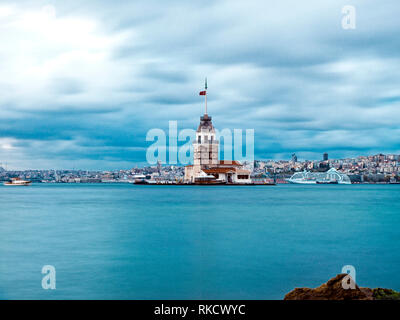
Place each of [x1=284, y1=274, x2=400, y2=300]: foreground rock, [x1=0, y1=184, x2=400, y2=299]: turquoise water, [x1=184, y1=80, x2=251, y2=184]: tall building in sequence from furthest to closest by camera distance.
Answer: [x1=184, y1=80, x2=251, y2=184]: tall building → [x1=0, y1=184, x2=400, y2=299]: turquoise water → [x1=284, y1=274, x2=400, y2=300]: foreground rock

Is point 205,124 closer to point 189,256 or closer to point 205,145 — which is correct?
point 205,145

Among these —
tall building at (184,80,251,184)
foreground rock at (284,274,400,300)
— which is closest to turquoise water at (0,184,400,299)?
foreground rock at (284,274,400,300)

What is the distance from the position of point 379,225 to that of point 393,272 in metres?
17.2

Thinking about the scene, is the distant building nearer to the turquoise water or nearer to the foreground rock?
the turquoise water

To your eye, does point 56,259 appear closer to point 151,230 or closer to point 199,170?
point 151,230

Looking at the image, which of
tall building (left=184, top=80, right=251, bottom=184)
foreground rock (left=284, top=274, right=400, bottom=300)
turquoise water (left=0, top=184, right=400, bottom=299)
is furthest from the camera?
tall building (left=184, top=80, right=251, bottom=184)

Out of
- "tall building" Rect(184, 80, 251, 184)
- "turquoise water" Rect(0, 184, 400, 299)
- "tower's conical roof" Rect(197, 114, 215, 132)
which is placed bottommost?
"turquoise water" Rect(0, 184, 400, 299)

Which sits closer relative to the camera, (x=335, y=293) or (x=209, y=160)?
(x=335, y=293)

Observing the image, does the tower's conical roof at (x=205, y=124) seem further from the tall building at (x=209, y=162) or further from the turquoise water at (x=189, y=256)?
the turquoise water at (x=189, y=256)

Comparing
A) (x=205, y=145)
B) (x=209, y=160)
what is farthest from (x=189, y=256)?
(x=209, y=160)

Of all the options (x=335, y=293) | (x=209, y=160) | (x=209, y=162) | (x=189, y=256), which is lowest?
(x=189, y=256)

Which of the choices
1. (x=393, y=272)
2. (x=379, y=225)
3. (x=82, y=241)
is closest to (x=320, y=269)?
(x=393, y=272)

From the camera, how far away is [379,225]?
31.9 meters

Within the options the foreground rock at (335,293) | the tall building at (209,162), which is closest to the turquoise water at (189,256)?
the foreground rock at (335,293)
